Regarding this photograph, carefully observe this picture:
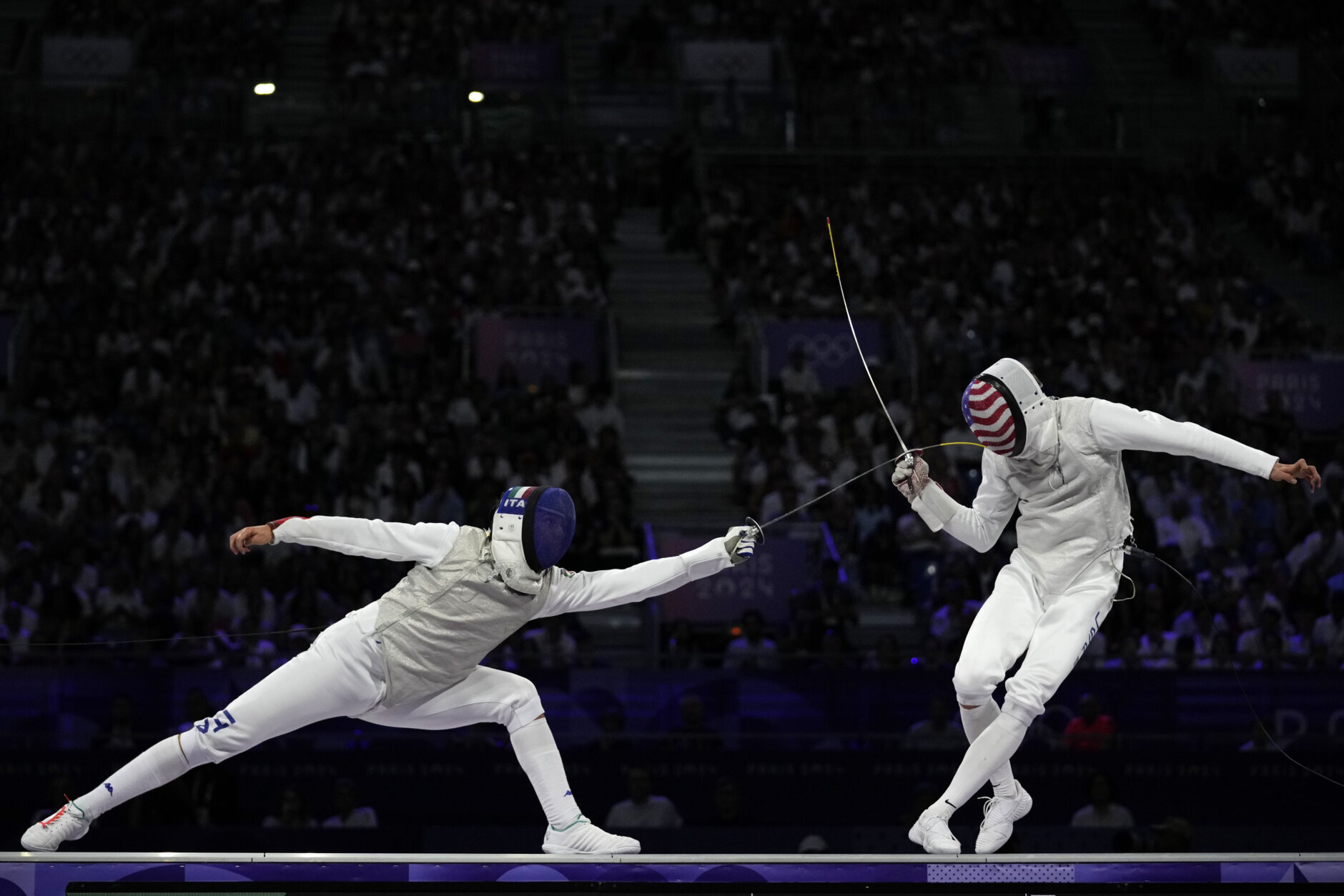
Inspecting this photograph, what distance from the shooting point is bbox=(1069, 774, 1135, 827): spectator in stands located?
367 inches

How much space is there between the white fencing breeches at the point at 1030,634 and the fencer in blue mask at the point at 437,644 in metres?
0.99

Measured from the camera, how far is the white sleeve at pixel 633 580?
6.02 m

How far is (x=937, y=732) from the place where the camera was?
9844 millimetres

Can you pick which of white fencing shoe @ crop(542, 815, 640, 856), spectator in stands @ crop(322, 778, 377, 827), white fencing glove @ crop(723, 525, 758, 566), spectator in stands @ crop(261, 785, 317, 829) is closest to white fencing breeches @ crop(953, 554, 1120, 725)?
white fencing glove @ crop(723, 525, 758, 566)

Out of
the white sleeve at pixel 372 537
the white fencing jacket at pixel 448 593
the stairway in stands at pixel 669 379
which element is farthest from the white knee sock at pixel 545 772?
the stairway in stands at pixel 669 379

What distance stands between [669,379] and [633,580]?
934 cm

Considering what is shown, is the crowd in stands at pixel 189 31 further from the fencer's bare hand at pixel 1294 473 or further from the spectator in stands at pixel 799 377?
the fencer's bare hand at pixel 1294 473

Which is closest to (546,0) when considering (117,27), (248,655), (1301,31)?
(117,27)

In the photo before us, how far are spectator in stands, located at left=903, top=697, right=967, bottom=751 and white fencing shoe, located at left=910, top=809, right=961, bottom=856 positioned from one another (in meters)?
3.82

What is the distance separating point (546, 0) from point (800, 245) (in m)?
5.80

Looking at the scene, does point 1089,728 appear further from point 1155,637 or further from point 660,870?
point 660,870

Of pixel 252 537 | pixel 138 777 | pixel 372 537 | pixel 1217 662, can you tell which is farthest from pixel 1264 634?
pixel 138 777

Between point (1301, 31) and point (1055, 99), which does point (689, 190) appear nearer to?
point (1055, 99)

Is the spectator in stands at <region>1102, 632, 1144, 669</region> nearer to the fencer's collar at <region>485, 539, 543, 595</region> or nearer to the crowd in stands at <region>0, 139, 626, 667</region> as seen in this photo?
the crowd in stands at <region>0, 139, 626, 667</region>
